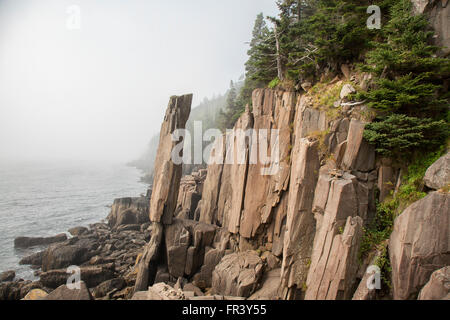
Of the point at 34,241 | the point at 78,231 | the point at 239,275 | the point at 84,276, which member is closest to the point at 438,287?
the point at 239,275

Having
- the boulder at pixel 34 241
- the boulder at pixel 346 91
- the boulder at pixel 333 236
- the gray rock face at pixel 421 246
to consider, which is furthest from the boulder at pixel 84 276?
the boulder at pixel 346 91

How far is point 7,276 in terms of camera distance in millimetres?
16797

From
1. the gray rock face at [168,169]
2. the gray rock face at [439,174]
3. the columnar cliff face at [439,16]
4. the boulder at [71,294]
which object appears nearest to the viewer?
the gray rock face at [439,174]

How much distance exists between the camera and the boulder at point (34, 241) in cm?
2245

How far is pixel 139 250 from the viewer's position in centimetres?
2025

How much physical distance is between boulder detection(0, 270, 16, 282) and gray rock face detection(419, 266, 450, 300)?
28050 mm

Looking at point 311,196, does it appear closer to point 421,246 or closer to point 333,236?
point 333,236

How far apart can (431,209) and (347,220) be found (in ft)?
8.05

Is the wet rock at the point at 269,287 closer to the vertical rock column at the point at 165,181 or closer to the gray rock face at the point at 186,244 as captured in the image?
the gray rock face at the point at 186,244

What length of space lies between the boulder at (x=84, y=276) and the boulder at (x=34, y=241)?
10.1 m
